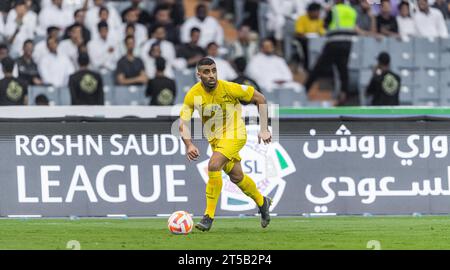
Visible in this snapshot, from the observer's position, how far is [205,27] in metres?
21.5

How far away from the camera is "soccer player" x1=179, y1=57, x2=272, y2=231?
13.4 m

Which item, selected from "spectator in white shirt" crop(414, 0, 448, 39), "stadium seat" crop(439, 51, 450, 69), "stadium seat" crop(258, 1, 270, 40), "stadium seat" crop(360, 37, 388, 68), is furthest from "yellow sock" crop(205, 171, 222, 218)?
"spectator in white shirt" crop(414, 0, 448, 39)

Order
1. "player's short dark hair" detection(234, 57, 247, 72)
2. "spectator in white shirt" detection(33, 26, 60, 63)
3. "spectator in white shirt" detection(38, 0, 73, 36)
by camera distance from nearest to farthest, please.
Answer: "player's short dark hair" detection(234, 57, 247, 72), "spectator in white shirt" detection(33, 26, 60, 63), "spectator in white shirt" detection(38, 0, 73, 36)

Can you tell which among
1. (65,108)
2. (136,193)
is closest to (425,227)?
(136,193)

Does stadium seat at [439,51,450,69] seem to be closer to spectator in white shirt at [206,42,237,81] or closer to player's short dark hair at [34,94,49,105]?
spectator in white shirt at [206,42,237,81]

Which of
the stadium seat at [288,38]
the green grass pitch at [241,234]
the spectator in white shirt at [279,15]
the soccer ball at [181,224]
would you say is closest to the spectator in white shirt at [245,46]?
the spectator in white shirt at [279,15]

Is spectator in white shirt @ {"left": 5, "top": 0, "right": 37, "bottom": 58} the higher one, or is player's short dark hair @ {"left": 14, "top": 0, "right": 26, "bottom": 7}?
player's short dark hair @ {"left": 14, "top": 0, "right": 26, "bottom": 7}

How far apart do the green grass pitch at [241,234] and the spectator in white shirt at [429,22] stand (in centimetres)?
757

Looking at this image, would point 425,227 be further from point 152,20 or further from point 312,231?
point 152,20

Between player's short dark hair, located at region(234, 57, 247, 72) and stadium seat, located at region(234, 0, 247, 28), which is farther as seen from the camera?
stadium seat, located at region(234, 0, 247, 28)

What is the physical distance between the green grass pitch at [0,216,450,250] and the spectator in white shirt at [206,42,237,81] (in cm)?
522

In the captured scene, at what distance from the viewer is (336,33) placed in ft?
69.9

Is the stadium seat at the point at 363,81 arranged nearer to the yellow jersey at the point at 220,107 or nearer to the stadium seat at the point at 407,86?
the stadium seat at the point at 407,86

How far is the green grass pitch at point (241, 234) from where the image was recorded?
12.3m
